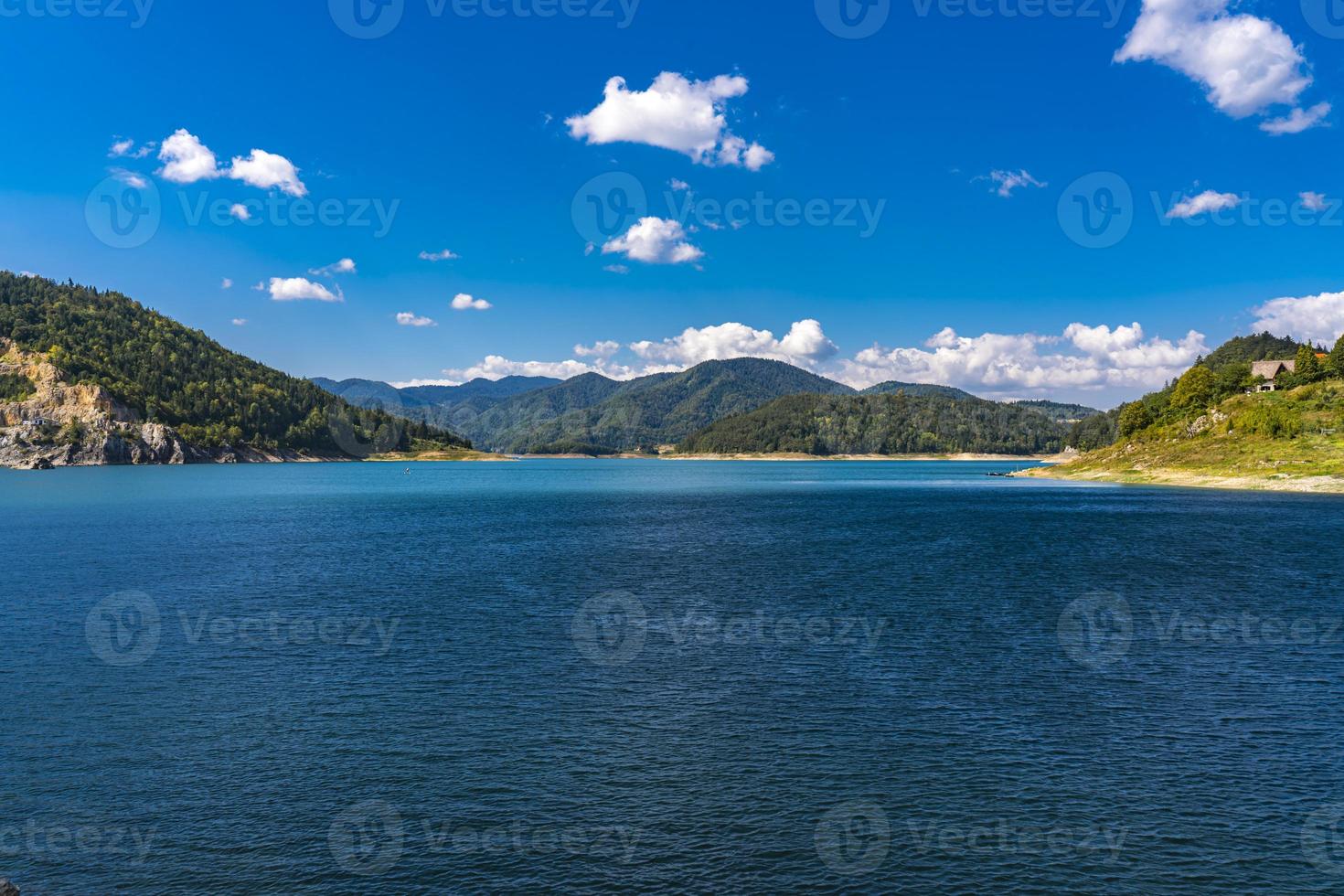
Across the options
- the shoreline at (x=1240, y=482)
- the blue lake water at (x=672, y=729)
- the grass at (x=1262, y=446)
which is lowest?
the blue lake water at (x=672, y=729)

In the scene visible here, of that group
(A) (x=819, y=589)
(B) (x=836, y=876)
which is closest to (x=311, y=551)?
(A) (x=819, y=589)

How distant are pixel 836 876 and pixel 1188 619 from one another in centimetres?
3978

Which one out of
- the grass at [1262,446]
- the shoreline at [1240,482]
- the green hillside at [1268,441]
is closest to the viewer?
the shoreline at [1240,482]

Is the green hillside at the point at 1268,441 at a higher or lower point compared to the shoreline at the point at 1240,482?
higher

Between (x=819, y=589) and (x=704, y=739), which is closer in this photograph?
(x=704, y=739)

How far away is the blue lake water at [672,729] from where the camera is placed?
2089 cm

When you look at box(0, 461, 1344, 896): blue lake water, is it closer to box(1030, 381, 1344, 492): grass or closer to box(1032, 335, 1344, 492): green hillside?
box(1030, 381, 1344, 492): grass

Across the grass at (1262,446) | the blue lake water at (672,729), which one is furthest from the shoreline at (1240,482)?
the blue lake water at (672,729)

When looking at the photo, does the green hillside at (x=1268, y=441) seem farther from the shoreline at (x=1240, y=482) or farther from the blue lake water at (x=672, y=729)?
the blue lake water at (x=672, y=729)

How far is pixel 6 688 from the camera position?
114ft

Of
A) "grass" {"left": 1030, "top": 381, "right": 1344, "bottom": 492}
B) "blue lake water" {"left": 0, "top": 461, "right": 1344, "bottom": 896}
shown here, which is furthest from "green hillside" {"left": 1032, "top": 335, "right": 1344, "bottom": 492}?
"blue lake water" {"left": 0, "top": 461, "right": 1344, "bottom": 896}

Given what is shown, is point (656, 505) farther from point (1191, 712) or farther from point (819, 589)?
point (1191, 712)

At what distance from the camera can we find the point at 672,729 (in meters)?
30.1

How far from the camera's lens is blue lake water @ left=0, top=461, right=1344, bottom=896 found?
20891 millimetres
